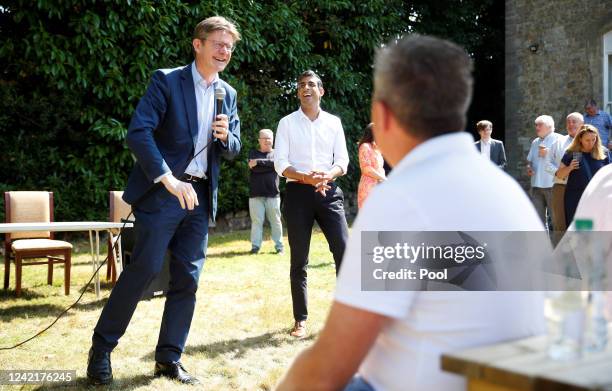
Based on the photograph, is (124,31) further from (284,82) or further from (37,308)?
(37,308)

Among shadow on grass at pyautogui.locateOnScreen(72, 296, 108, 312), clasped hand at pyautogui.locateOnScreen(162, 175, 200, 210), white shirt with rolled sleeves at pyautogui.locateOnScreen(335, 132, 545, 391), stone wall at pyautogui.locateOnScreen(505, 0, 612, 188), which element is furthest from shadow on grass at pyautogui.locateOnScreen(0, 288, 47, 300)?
stone wall at pyautogui.locateOnScreen(505, 0, 612, 188)

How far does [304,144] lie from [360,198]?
247 cm

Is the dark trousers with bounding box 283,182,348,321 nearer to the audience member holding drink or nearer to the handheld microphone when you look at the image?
the handheld microphone

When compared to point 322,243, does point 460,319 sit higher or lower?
higher

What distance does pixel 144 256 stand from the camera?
374cm

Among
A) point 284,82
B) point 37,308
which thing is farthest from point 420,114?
point 284,82

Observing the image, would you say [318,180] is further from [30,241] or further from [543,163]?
[543,163]

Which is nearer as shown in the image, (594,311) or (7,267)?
(594,311)

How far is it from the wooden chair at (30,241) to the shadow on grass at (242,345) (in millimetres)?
2665

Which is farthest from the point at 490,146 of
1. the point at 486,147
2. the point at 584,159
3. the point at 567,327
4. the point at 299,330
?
the point at 567,327

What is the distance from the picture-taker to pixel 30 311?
6.13 metres

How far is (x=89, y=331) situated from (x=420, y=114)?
14.6 ft

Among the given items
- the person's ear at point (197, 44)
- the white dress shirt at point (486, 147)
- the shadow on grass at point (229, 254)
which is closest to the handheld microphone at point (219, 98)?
the person's ear at point (197, 44)

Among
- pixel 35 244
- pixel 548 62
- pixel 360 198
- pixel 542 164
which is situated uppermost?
pixel 548 62
